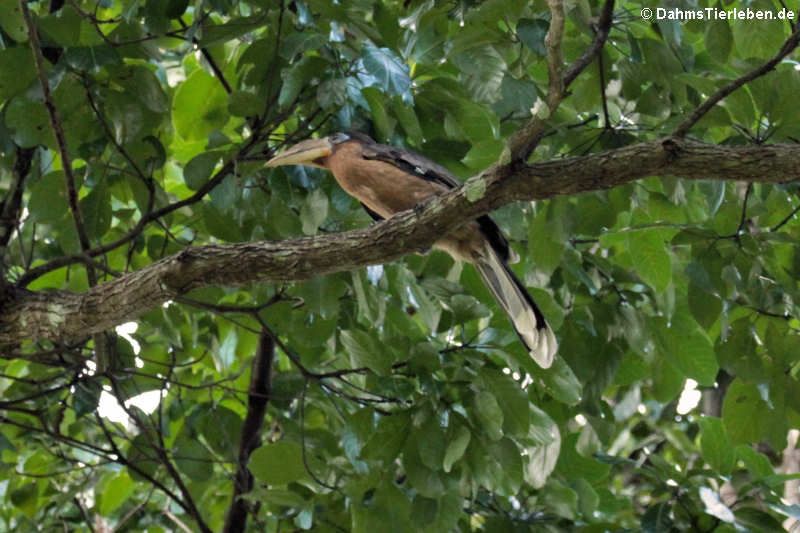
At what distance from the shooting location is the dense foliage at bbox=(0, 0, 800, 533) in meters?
2.70

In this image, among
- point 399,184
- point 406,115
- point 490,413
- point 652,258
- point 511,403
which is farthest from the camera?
point 399,184

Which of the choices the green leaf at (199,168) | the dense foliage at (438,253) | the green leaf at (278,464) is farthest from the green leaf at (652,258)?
the green leaf at (199,168)

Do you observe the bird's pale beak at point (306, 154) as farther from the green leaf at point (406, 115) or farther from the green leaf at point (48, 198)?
the green leaf at point (48, 198)

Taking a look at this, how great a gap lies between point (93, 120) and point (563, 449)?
1965mm

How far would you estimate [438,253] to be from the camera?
3.48 metres

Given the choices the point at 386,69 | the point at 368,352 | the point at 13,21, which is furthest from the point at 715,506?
the point at 13,21

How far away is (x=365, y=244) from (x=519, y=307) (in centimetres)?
67

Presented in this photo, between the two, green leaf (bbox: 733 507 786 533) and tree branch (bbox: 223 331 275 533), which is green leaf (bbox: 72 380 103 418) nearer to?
tree branch (bbox: 223 331 275 533)

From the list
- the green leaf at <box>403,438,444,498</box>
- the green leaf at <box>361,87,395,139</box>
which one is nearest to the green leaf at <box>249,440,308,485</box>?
the green leaf at <box>403,438,444,498</box>

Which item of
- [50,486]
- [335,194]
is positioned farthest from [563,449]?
[50,486]

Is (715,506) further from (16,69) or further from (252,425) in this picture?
(16,69)

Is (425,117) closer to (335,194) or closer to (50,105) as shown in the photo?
(335,194)

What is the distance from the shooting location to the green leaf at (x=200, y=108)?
3.31 meters

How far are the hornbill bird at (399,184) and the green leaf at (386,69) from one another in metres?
0.49
